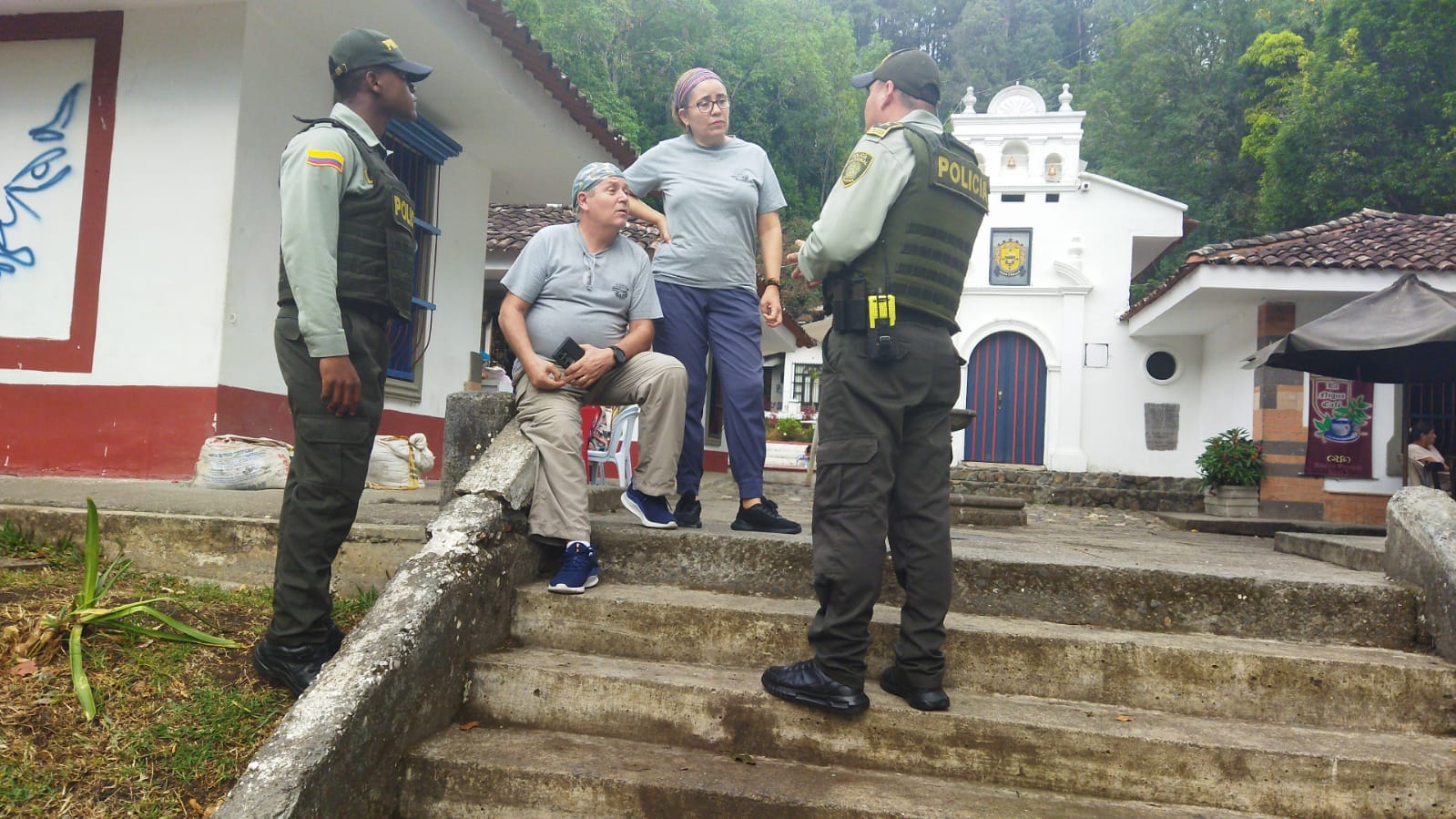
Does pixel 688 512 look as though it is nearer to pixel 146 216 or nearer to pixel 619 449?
pixel 146 216

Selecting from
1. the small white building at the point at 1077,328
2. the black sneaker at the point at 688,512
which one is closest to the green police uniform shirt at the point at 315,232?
the black sneaker at the point at 688,512

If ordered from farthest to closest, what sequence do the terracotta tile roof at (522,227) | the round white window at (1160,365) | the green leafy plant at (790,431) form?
the green leafy plant at (790,431)
the round white window at (1160,365)
the terracotta tile roof at (522,227)

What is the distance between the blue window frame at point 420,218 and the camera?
739 cm

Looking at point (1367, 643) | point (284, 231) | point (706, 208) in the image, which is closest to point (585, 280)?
point (706, 208)

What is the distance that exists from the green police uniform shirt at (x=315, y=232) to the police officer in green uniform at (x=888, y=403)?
142cm

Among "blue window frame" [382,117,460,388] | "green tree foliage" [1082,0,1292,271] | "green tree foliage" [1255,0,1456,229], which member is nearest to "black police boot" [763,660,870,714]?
"blue window frame" [382,117,460,388]

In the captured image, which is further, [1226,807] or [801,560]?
[801,560]

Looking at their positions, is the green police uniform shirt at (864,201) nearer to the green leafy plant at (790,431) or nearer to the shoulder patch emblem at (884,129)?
the shoulder patch emblem at (884,129)

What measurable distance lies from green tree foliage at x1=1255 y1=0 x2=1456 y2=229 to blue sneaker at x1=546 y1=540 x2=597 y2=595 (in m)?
23.6

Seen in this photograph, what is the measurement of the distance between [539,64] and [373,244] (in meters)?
4.28

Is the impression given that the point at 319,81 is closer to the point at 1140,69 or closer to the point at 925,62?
the point at 925,62

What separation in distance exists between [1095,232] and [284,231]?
17.6 m

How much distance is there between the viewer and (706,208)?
3.79m

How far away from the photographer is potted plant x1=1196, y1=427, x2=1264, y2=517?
497 inches
